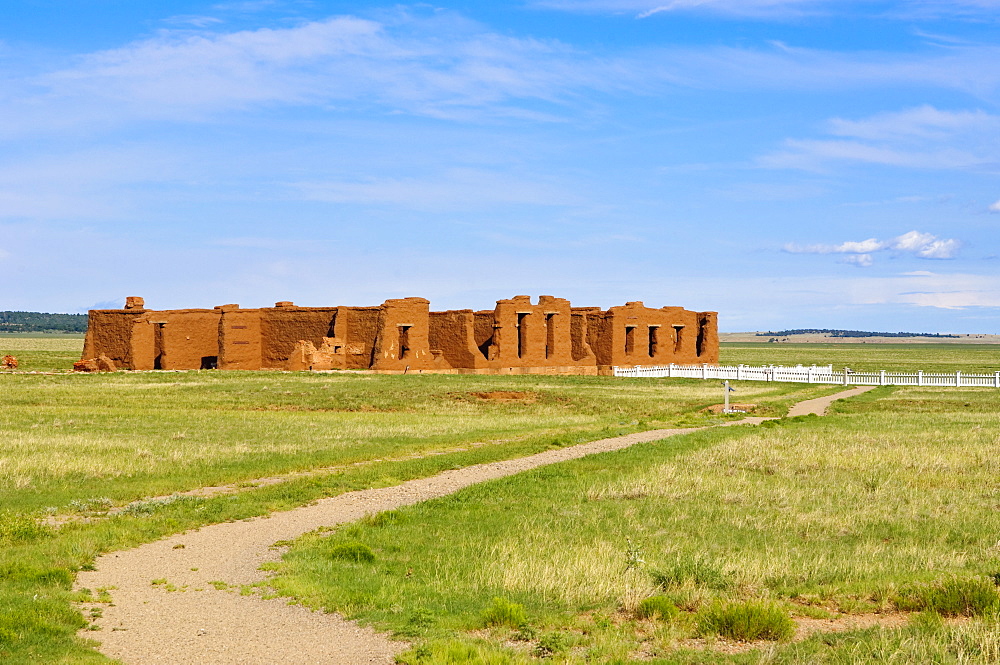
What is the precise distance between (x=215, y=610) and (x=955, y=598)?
7.45 metres

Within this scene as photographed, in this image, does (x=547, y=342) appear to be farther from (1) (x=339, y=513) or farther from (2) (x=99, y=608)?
(2) (x=99, y=608)

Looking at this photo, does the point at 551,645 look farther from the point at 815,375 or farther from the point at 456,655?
the point at 815,375

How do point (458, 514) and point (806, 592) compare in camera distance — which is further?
point (458, 514)

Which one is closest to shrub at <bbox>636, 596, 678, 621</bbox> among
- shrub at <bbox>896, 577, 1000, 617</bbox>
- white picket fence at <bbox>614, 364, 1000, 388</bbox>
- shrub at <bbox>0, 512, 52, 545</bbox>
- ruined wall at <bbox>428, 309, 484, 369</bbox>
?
shrub at <bbox>896, 577, 1000, 617</bbox>

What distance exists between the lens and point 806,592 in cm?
1024

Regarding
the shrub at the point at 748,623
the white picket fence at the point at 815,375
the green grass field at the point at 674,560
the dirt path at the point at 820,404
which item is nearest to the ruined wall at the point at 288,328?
the white picket fence at the point at 815,375

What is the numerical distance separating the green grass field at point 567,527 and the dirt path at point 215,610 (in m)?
0.38

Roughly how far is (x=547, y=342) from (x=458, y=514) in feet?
170

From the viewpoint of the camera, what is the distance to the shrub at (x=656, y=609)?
30.6 ft

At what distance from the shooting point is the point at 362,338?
207ft

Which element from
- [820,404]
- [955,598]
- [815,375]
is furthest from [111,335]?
[955,598]

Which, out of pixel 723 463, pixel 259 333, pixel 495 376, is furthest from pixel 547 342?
pixel 723 463

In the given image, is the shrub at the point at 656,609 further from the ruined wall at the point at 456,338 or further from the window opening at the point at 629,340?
the window opening at the point at 629,340

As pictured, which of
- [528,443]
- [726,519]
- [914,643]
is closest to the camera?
[914,643]
